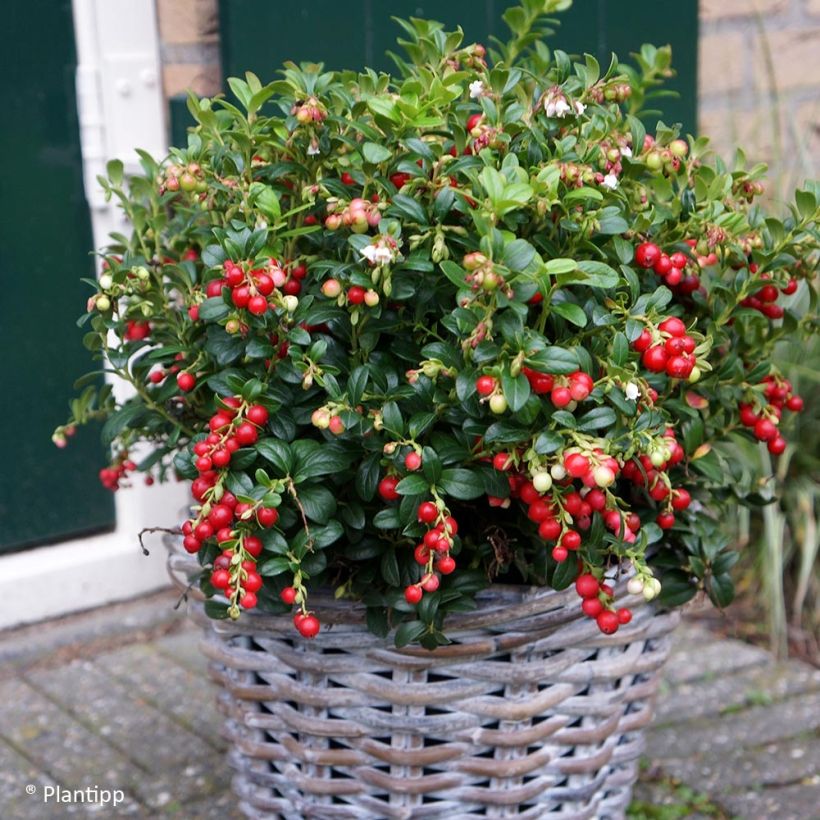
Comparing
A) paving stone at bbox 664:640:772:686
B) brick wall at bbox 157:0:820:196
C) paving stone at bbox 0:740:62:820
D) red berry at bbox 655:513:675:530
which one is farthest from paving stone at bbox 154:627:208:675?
brick wall at bbox 157:0:820:196

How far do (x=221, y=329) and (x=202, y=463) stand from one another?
208 mm

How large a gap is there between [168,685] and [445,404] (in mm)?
1379

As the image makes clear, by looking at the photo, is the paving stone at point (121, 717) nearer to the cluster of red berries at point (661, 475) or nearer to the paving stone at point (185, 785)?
the paving stone at point (185, 785)

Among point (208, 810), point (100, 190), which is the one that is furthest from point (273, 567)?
point (100, 190)

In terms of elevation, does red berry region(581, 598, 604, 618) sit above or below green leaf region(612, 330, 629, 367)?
below

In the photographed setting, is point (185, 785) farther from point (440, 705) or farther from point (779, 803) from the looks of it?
point (779, 803)

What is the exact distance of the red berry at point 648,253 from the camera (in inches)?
50.7

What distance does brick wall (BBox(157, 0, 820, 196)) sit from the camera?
291 centimetres

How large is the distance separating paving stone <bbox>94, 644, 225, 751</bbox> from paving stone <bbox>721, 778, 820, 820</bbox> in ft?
3.10

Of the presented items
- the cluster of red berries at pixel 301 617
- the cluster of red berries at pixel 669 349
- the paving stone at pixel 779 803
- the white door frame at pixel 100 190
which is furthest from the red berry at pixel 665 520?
the white door frame at pixel 100 190

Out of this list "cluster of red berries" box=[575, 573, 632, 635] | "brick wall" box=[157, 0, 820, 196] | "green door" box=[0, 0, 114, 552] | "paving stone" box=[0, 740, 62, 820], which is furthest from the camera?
"brick wall" box=[157, 0, 820, 196]

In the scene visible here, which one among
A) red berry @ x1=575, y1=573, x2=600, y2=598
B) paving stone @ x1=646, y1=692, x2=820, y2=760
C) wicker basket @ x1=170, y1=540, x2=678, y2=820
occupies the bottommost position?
paving stone @ x1=646, y1=692, x2=820, y2=760

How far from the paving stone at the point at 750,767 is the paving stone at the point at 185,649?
3.33ft

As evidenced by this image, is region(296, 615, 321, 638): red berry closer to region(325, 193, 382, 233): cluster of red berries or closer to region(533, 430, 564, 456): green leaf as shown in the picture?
region(533, 430, 564, 456): green leaf
